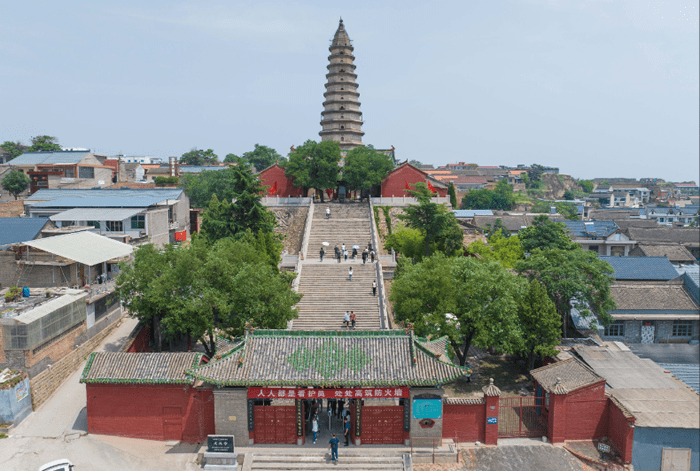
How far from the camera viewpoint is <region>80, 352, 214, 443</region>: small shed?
16328mm

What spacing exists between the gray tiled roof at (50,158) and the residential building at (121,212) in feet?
39.6

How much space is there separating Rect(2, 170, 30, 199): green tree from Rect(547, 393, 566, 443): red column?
163 ft

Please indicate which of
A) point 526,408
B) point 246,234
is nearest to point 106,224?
point 246,234

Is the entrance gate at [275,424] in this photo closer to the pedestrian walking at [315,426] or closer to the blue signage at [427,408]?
the pedestrian walking at [315,426]

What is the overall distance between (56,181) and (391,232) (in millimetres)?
31618

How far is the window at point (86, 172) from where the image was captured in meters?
51.0

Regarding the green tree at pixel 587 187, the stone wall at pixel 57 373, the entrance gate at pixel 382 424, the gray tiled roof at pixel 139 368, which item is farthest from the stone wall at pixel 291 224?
the green tree at pixel 587 187

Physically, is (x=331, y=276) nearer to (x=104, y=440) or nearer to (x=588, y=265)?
(x=588, y=265)

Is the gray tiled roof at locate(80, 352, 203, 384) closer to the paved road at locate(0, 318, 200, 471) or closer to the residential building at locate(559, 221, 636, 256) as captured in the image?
the paved road at locate(0, 318, 200, 471)

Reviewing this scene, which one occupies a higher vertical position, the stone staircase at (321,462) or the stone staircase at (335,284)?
the stone staircase at (335,284)

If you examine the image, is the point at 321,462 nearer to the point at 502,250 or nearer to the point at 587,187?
the point at 502,250

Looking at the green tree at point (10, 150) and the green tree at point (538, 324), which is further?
the green tree at point (10, 150)

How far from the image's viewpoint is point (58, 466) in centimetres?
1427

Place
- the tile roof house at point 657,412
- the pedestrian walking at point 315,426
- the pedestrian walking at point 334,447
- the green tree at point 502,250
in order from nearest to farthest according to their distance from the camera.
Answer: the tile roof house at point 657,412 < the pedestrian walking at point 334,447 < the pedestrian walking at point 315,426 < the green tree at point 502,250
